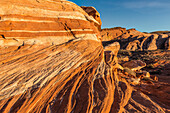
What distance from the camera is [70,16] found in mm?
8602

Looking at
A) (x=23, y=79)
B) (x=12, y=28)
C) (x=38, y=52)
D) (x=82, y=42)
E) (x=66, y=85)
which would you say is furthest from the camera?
(x=82, y=42)

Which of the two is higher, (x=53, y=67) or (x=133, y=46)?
(x=53, y=67)

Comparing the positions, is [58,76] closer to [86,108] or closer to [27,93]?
[27,93]

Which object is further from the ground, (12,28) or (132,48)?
(12,28)

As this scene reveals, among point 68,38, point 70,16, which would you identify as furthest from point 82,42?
point 70,16

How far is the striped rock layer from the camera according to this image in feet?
13.3

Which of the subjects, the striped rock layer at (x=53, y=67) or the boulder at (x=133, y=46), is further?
the boulder at (x=133, y=46)

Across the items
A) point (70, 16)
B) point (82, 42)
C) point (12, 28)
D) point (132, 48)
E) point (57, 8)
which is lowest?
point (132, 48)

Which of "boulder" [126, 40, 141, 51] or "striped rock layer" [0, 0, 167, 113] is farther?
"boulder" [126, 40, 141, 51]

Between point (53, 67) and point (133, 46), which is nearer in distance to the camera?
point (53, 67)

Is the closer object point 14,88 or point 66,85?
point 14,88

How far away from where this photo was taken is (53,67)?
557 cm

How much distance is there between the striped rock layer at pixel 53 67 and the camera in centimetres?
406

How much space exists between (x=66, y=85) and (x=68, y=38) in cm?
438
